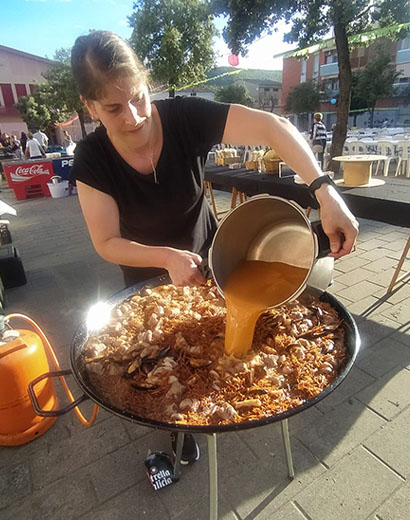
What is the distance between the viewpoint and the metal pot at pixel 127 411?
2.75 ft

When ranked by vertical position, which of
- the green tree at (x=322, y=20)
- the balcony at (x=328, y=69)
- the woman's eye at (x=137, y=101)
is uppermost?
the balcony at (x=328, y=69)

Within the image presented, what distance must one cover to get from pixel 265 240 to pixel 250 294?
229 mm

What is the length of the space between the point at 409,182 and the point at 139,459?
11.7ft

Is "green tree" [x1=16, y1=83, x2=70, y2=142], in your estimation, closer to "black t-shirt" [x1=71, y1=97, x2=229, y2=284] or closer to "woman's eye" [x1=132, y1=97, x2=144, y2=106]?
"black t-shirt" [x1=71, y1=97, x2=229, y2=284]

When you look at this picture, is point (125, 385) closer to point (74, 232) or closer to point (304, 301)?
point (304, 301)

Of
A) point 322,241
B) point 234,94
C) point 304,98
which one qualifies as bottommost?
point 322,241

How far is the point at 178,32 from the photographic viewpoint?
47.6 feet

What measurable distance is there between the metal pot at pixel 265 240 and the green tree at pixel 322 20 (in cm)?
812

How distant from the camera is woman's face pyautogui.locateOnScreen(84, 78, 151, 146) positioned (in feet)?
4.04

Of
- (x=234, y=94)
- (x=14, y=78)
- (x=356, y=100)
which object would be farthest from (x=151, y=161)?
(x=234, y=94)

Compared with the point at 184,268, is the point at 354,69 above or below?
above

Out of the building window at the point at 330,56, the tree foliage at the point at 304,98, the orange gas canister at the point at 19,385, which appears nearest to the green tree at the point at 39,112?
the tree foliage at the point at 304,98

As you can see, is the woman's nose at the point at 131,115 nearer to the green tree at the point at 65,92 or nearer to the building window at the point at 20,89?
the green tree at the point at 65,92

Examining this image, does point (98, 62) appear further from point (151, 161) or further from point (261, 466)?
point (261, 466)
